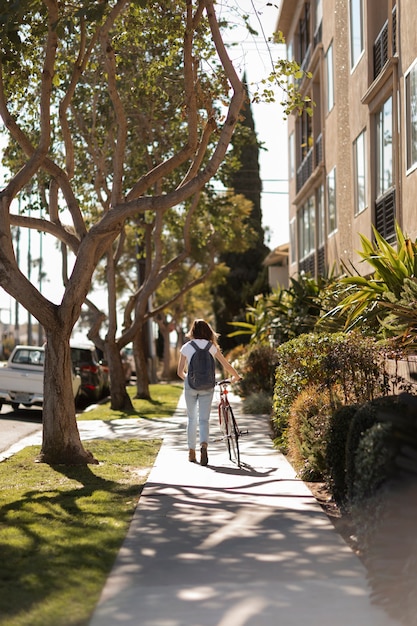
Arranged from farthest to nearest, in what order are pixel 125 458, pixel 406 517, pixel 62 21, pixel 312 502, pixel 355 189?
pixel 355 189
pixel 125 458
pixel 62 21
pixel 312 502
pixel 406 517

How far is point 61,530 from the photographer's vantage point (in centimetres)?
813

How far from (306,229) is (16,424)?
14.4 metres

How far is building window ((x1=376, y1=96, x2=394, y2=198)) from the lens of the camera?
18.2 m

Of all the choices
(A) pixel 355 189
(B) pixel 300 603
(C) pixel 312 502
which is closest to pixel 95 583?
(B) pixel 300 603

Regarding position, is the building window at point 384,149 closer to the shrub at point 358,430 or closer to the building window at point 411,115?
the building window at point 411,115

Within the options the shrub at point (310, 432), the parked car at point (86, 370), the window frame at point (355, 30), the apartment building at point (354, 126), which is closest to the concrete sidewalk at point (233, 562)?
the shrub at point (310, 432)

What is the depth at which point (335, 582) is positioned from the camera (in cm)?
622

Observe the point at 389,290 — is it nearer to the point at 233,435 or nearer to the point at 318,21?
the point at 233,435

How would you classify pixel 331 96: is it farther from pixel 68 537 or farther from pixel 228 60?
pixel 68 537

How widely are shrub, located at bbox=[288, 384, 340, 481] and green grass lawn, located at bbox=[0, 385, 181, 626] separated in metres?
1.78

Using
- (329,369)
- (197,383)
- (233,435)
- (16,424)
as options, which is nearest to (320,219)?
(16,424)

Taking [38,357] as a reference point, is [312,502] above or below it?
below

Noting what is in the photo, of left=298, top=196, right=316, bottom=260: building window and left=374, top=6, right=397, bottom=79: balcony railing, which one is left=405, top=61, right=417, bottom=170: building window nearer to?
left=374, top=6, right=397, bottom=79: balcony railing

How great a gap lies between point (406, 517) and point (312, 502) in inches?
143
